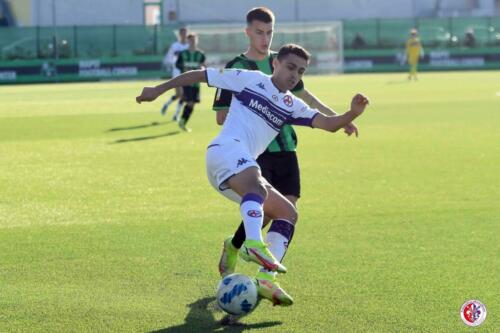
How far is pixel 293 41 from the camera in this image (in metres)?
53.2

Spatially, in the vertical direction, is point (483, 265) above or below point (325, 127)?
below

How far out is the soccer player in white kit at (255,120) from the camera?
694 centimetres

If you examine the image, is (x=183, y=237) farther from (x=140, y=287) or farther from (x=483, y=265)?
(x=483, y=265)

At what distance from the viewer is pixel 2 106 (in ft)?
105

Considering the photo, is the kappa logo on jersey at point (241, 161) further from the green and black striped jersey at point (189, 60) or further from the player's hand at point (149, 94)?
the green and black striped jersey at point (189, 60)

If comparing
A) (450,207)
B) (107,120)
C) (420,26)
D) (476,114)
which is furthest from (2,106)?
(420,26)

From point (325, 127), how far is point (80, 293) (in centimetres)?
216

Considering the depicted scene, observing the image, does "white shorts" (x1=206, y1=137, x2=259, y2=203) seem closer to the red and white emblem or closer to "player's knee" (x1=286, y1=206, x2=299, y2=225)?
"player's knee" (x1=286, y1=206, x2=299, y2=225)

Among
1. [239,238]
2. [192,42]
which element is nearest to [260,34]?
[239,238]

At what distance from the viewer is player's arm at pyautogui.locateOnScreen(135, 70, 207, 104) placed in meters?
7.10

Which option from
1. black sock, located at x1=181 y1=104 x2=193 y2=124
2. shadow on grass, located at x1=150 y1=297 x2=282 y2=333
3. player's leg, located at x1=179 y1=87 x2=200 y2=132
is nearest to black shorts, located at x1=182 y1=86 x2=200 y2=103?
player's leg, located at x1=179 y1=87 x2=200 y2=132

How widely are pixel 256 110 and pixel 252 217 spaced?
0.86 meters

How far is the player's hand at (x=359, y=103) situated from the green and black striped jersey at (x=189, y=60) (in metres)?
17.8

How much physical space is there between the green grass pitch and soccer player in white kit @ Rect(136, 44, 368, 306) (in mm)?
780
